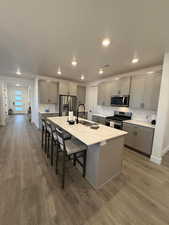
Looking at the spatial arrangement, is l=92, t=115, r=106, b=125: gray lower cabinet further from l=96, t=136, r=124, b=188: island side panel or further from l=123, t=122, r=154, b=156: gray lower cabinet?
l=96, t=136, r=124, b=188: island side panel

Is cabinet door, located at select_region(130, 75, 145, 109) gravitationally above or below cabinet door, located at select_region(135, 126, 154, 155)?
above

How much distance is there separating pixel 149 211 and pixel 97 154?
1.03 meters

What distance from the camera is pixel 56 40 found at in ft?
6.44

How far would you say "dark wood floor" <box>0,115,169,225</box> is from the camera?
1.29 metres

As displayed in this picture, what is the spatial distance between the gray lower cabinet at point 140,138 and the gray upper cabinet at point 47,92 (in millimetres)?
3590

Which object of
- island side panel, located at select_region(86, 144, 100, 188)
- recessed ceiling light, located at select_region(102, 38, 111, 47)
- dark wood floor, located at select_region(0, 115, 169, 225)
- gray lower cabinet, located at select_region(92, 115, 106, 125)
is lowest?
dark wood floor, located at select_region(0, 115, 169, 225)

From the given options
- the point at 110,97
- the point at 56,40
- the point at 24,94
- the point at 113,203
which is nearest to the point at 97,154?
the point at 113,203

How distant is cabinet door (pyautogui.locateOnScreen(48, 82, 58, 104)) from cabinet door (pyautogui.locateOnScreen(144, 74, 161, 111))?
3.94m

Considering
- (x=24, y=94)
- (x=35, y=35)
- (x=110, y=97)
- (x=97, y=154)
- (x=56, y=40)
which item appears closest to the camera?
(x=97, y=154)

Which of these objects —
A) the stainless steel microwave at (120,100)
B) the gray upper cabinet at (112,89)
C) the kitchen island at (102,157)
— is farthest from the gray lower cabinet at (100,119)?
the kitchen island at (102,157)

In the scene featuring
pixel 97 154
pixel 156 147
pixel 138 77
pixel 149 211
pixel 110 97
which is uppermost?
pixel 138 77

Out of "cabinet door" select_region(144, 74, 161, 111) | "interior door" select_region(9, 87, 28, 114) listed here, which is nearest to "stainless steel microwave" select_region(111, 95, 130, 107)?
"cabinet door" select_region(144, 74, 161, 111)

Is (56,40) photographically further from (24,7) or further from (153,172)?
(153,172)

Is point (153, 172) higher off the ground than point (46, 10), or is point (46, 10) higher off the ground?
point (46, 10)
